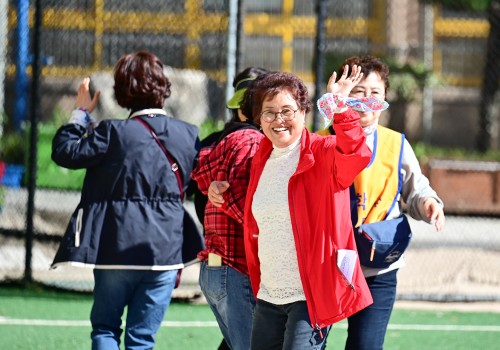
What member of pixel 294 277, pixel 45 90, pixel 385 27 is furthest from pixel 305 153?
pixel 385 27

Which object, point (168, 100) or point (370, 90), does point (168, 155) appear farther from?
point (168, 100)

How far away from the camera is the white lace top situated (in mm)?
4219

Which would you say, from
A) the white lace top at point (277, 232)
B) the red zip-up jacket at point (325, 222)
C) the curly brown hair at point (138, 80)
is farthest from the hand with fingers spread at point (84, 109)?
the red zip-up jacket at point (325, 222)

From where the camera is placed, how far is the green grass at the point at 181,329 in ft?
23.2

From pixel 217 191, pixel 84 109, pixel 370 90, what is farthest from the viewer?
pixel 84 109

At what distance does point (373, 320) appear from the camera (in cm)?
479

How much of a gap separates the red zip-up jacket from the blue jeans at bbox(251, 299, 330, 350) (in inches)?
2.2

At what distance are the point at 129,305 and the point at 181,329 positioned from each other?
2.38 m

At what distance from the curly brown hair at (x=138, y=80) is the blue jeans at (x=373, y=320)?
4.64 ft

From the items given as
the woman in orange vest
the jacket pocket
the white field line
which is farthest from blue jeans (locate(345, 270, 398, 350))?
the white field line

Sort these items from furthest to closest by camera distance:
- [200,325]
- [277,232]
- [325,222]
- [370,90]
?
1. [200,325]
2. [370,90]
3. [277,232]
4. [325,222]

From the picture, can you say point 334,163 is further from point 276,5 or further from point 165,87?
point 276,5

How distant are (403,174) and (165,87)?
50.1 inches

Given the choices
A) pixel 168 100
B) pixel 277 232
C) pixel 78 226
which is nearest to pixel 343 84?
pixel 277 232
